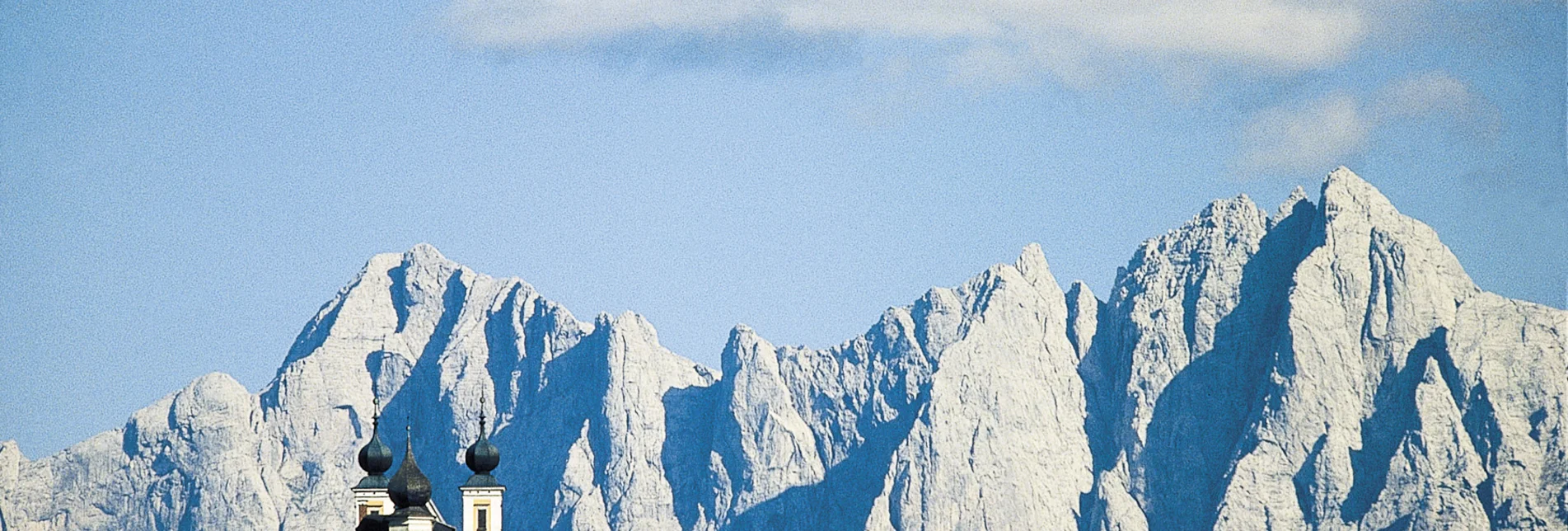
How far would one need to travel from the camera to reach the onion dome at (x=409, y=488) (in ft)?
413

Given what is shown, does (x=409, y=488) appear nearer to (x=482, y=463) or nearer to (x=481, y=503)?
(x=481, y=503)

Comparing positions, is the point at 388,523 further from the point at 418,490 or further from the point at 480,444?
the point at 480,444

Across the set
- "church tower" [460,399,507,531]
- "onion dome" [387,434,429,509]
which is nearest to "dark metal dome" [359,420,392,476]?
"church tower" [460,399,507,531]

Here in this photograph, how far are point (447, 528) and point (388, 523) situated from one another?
21.0ft

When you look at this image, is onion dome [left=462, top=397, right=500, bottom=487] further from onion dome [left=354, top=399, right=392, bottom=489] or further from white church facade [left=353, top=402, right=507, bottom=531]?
onion dome [left=354, top=399, right=392, bottom=489]

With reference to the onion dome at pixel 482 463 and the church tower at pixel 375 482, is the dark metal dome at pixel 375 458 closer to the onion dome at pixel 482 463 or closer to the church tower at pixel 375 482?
the church tower at pixel 375 482

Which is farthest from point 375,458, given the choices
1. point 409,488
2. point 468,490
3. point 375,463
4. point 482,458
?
point 409,488

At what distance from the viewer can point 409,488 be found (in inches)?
4956

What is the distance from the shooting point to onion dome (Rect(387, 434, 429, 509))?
125938 millimetres

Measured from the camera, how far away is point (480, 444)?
463 ft

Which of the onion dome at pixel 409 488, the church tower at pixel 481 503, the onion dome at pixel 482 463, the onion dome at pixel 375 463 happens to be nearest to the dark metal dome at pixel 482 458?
the onion dome at pixel 482 463

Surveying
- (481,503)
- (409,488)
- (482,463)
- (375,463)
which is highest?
(482,463)

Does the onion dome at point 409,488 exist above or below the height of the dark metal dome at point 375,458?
below

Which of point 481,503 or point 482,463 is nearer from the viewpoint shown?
point 481,503
